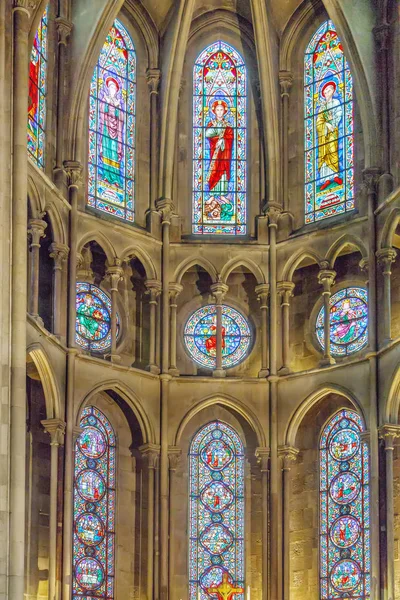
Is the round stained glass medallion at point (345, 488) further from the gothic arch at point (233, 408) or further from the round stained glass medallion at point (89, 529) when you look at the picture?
the round stained glass medallion at point (89, 529)

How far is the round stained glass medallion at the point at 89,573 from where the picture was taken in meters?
34.8

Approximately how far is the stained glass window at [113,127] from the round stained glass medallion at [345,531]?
7319 mm

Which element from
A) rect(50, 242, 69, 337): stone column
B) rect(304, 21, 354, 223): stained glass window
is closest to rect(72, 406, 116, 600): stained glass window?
rect(50, 242, 69, 337): stone column

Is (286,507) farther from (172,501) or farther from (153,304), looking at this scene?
(153,304)

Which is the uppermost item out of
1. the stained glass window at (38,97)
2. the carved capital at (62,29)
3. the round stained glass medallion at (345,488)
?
the carved capital at (62,29)

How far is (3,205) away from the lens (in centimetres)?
3055

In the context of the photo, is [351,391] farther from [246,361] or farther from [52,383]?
[52,383]

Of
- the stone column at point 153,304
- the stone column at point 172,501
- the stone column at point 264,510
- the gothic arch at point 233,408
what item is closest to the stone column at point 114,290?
the stone column at point 153,304

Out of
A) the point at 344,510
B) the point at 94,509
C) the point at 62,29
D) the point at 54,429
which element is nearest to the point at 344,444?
the point at 344,510

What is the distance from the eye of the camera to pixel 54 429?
33.9 m

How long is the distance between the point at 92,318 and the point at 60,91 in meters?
4.40

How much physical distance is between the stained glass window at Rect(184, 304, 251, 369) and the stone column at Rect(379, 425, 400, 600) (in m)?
4.30

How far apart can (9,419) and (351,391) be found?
7870 millimetres

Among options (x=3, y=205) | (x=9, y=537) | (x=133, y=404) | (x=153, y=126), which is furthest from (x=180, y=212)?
(x=9, y=537)
